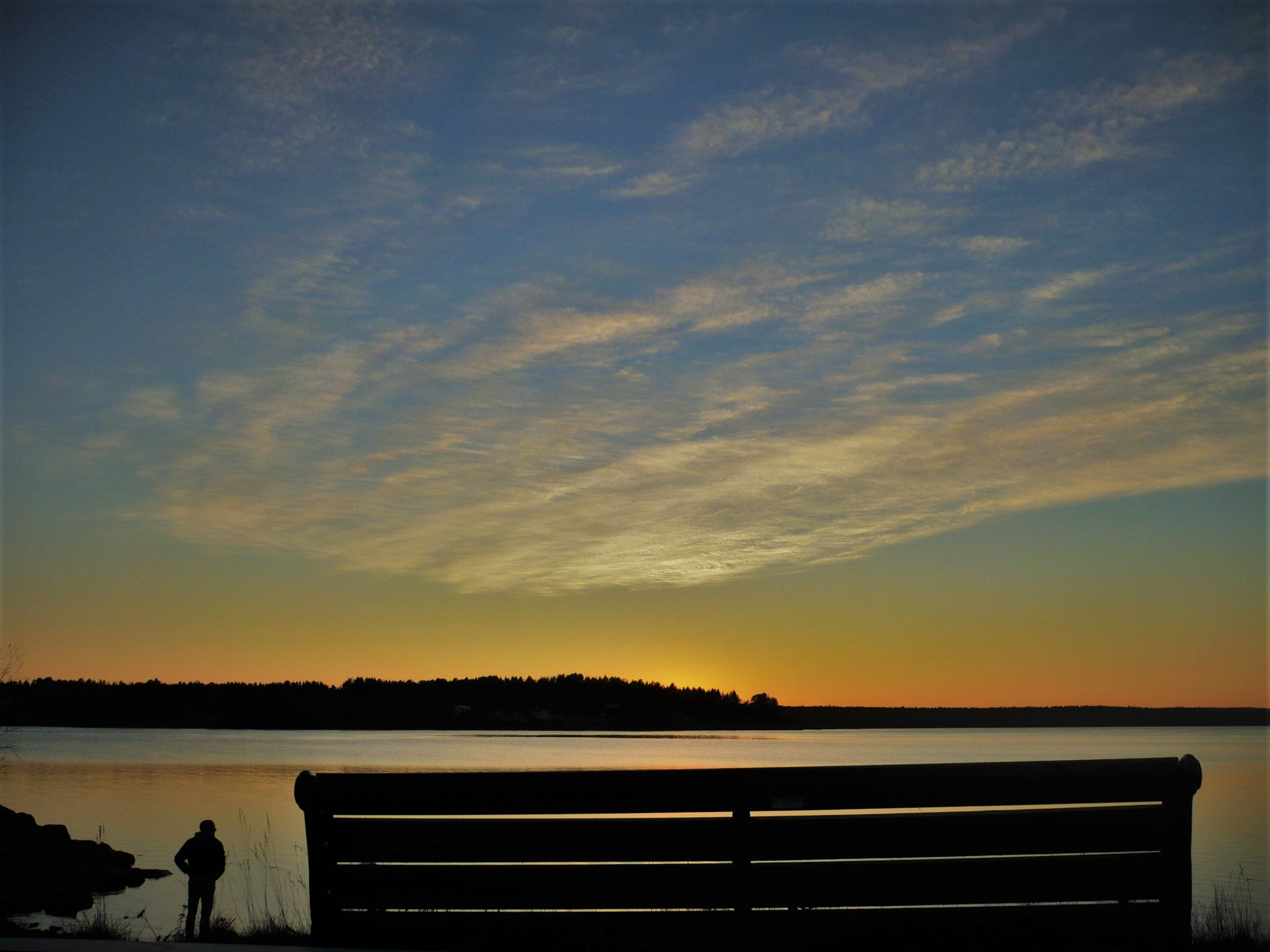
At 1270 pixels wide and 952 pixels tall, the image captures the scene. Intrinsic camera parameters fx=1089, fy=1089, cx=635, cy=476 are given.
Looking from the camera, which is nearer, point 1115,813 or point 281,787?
point 1115,813

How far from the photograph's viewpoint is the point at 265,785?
66.1 m

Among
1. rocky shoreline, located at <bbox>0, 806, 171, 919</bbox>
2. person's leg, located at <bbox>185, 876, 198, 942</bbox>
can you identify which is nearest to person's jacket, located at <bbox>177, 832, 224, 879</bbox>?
person's leg, located at <bbox>185, 876, 198, 942</bbox>

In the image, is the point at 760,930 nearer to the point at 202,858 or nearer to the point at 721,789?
the point at 721,789

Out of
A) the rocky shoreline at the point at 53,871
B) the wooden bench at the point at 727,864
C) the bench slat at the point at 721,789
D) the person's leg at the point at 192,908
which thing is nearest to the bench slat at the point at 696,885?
the wooden bench at the point at 727,864

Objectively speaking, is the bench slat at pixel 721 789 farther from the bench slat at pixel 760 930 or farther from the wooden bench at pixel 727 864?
the bench slat at pixel 760 930

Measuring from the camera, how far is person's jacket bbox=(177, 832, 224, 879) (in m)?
12.2

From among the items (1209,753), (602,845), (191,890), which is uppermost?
(602,845)

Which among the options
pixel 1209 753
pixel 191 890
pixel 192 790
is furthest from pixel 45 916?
pixel 1209 753

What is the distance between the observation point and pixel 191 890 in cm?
1222

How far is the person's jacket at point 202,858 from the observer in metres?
12.2

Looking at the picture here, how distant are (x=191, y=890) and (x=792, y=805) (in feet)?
33.7

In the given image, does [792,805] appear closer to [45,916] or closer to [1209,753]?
[45,916]

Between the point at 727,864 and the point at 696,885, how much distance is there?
5.8 inches

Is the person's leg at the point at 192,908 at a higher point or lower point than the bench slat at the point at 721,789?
lower
